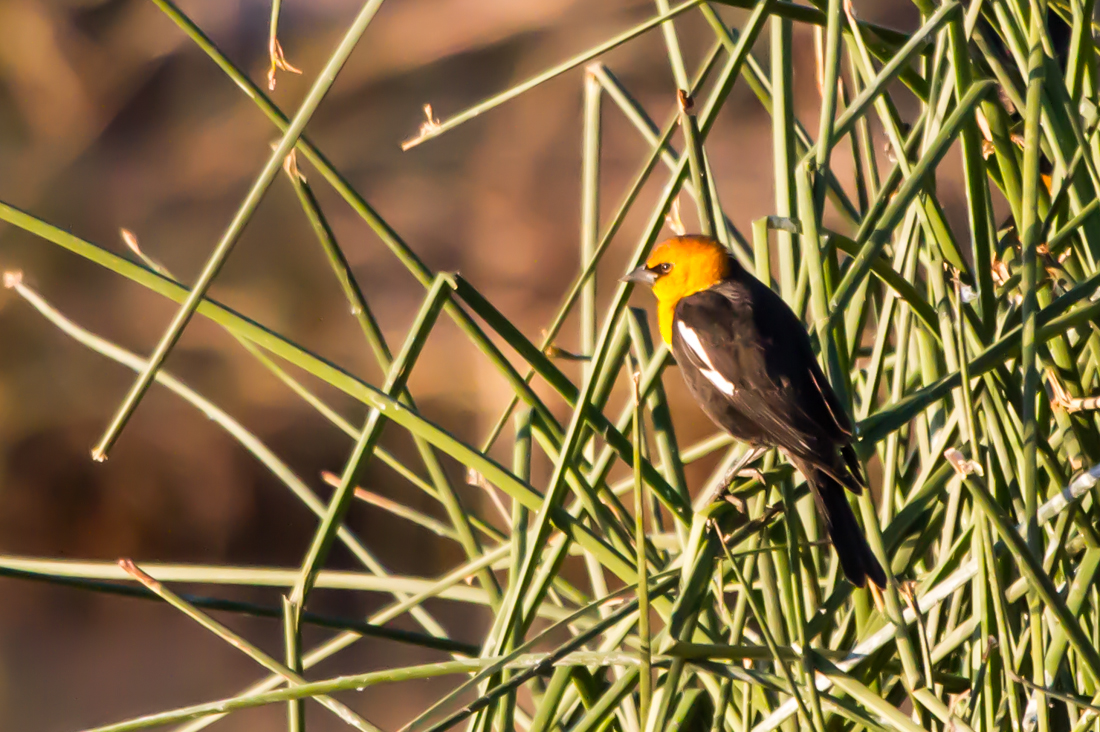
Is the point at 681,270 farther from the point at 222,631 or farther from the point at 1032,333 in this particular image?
the point at 222,631

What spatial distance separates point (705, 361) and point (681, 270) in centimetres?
22

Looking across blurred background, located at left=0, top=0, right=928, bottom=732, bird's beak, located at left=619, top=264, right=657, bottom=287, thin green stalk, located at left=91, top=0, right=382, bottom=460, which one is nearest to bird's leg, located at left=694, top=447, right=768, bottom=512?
bird's beak, located at left=619, top=264, right=657, bottom=287

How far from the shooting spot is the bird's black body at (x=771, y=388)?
0.99 metres

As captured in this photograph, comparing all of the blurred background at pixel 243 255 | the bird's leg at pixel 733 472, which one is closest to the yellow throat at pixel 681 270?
the bird's leg at pixel 733 472

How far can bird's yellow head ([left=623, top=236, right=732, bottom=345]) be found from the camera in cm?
151

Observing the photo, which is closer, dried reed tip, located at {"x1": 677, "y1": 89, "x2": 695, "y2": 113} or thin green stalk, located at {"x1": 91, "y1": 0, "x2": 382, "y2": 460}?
thin green stalk, located at {"x1": 91, "y1": 0, "x2": 382, "y2": 460}

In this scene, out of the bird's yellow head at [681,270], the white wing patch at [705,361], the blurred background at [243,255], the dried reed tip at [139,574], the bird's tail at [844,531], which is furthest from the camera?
the blurred background at [243,255]

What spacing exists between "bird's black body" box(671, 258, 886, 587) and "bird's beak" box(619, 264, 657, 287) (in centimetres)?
7

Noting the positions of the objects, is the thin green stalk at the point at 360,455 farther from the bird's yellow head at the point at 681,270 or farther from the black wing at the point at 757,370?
the bird's yellow head at the point at 681,270

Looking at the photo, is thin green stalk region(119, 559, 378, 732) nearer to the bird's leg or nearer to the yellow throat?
the bird's leg

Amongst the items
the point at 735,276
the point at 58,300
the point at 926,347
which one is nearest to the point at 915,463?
the point at 926,347

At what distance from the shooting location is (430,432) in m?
0.82

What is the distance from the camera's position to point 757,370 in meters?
1.30

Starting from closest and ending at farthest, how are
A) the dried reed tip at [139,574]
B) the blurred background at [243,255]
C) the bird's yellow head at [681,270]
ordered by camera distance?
the dried reed tip at [139,574]
the bird's yellow head at [681,270]
the blurred background at [243,255]
